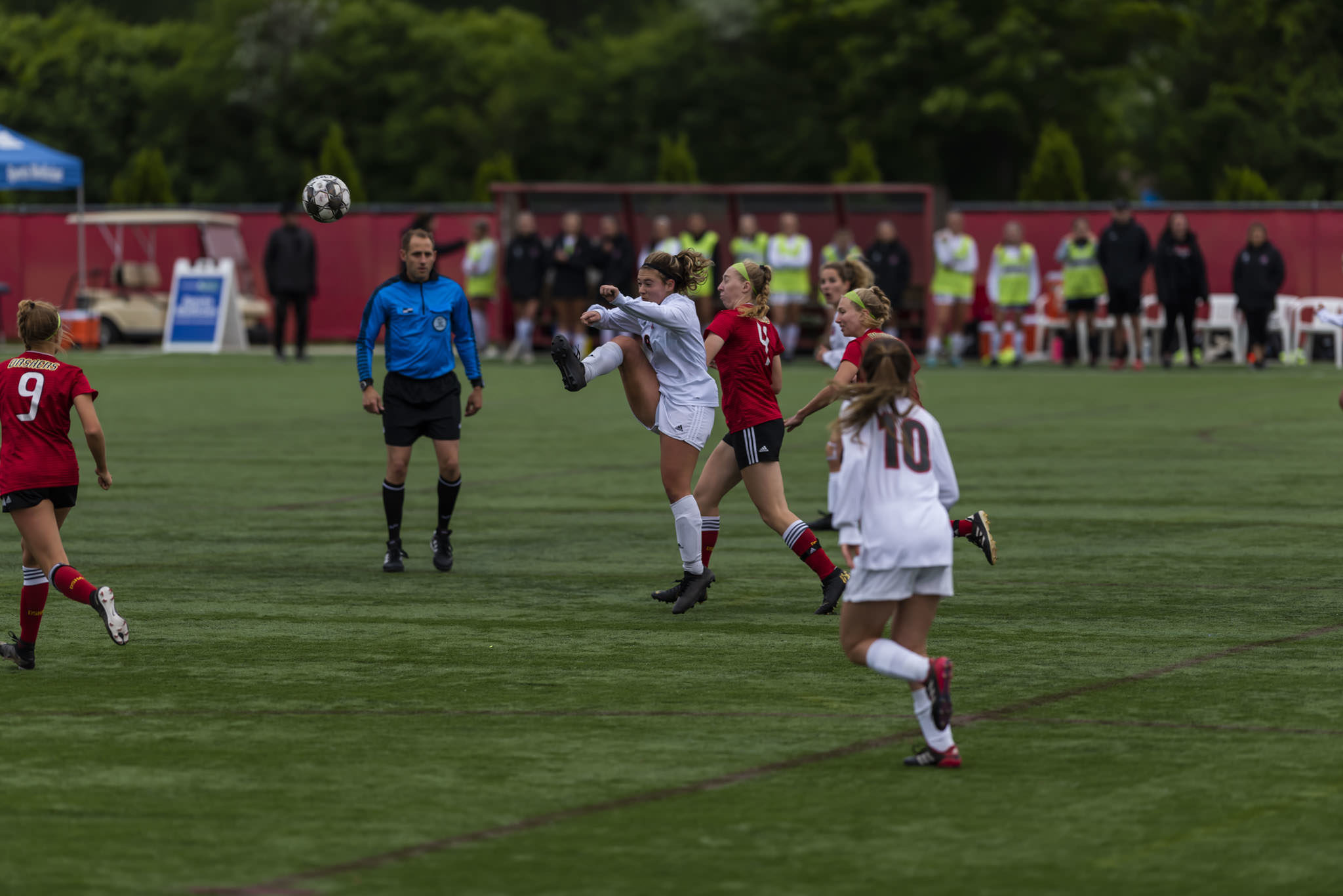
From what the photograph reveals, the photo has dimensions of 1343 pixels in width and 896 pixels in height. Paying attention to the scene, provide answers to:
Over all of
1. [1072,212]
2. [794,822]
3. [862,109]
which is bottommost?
[794,822]

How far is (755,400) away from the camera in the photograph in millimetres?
10383

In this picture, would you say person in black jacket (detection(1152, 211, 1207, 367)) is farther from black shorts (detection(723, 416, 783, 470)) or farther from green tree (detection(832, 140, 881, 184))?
black shorts (detection(723, 416, 783, 470))

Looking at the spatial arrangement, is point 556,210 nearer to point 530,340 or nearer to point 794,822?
point 530,340

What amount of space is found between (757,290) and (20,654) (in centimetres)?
395

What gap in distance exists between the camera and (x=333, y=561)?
1214cm

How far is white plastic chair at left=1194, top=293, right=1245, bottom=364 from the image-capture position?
31.7m

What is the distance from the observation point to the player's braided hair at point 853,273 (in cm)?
1183

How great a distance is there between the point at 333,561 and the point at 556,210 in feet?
78.7

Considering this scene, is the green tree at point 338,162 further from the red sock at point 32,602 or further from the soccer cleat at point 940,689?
the soccer cleat at point 940,689

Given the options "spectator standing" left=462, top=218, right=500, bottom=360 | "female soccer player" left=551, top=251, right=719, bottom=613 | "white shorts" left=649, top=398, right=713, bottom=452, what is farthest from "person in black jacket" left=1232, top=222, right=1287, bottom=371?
"white shorts" left=649, top=398, right=713, bottom=452

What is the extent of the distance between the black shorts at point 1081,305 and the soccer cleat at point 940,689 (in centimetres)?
2439

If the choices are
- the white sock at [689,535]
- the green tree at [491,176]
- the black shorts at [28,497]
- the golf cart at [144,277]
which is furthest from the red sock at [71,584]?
the green tree at [491,176]

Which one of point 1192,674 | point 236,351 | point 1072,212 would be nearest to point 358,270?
point 236,351

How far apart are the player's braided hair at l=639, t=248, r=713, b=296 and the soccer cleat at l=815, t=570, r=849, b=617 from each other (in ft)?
5.19
